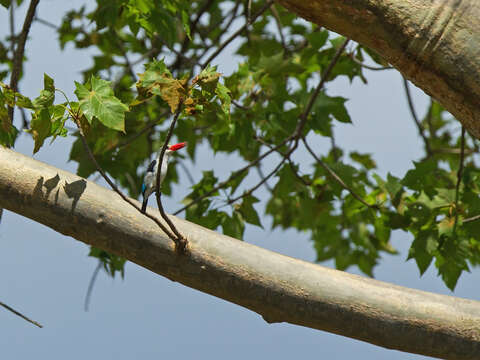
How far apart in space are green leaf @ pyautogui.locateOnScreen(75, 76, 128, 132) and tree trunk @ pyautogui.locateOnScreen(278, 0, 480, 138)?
0.58 m

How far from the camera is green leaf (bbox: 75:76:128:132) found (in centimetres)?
158

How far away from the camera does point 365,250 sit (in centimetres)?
414

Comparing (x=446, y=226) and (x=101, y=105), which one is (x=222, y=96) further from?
(x=446, y=226)

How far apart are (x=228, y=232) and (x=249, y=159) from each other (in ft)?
5.22

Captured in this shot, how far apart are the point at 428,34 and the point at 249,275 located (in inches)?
32.7

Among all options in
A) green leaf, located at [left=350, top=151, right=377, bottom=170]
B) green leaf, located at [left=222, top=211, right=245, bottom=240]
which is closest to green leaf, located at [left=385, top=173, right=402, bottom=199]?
green leaf, located at [left=222, top=211, right=245, bottom=240]

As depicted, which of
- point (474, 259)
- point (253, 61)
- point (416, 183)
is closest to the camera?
point (416, 183)

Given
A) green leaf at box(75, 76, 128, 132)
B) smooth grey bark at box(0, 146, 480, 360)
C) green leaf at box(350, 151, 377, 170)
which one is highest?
green leaf at box(350, 151, 377, 170)

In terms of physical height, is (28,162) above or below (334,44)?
below

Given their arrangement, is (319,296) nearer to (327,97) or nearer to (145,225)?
(145,225)

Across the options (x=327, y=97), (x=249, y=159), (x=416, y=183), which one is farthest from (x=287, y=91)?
(x=249, y=159)

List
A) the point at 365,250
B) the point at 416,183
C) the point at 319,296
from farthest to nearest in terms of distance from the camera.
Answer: the point at 365,250, the point at 416,183, the point at 319,296

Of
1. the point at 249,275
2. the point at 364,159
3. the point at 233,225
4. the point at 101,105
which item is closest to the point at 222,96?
Answer: the point at 101,105

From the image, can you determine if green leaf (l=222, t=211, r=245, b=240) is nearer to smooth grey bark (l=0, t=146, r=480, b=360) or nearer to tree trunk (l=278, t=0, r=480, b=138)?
smooth grey bark (l=0, t=146, r=480, b=360)
